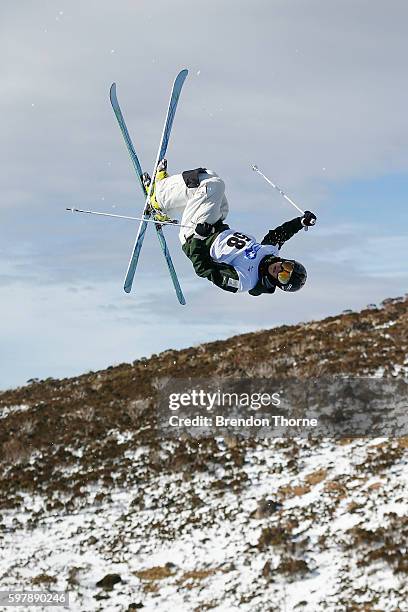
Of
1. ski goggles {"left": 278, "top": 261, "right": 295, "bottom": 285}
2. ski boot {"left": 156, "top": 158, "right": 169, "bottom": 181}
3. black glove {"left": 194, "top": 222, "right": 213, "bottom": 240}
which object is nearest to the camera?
black glove {"left": 194, "top": 222, "right": 213, "bottom": 240}

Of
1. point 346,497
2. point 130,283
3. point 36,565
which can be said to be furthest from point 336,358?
point 130,283

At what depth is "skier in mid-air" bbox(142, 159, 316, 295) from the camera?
771cm

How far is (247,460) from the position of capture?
1730 centimetres

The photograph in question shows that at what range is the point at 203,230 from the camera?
7652 mm

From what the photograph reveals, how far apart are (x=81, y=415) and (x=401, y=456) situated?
9.66 metres

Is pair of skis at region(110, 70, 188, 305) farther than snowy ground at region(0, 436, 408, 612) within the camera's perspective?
No

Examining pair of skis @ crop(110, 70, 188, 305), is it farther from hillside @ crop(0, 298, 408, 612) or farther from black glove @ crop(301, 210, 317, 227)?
hillside @ crop(0, 298, 408, 612)

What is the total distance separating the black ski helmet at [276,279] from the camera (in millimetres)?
7898

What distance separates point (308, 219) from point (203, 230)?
3.44ft

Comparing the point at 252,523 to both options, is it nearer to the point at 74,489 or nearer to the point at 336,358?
the point at 74,489

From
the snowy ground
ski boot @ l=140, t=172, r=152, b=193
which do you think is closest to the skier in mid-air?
ski boot @ l=140, t=172, r=152, b=193

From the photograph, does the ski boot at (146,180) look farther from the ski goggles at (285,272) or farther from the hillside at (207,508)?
the hillside at (207,508)

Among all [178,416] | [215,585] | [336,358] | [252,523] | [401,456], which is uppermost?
[336,358]

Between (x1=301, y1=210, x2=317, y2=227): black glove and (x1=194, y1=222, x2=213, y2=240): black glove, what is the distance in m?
0.95
